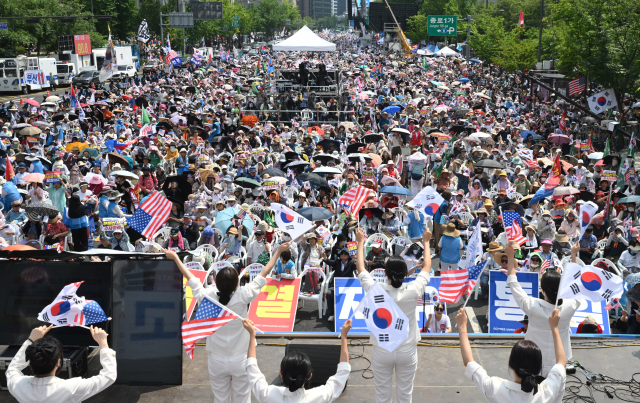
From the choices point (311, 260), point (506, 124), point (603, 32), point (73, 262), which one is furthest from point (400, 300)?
point (603, 32)

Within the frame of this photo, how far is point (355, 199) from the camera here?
12016 mm

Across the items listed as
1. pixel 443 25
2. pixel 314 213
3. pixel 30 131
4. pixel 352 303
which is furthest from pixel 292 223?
pixel 443 25

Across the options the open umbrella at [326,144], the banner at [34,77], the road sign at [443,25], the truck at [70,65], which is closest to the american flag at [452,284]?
the open umbrella at [326,144]

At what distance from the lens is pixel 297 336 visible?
8414 millimetres

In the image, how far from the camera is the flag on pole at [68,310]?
5.96m

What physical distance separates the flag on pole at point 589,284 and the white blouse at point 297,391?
12.1 ft

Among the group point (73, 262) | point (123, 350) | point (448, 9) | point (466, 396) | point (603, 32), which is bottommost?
point (466, 396)

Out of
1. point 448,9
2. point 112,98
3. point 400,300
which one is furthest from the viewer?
point 448,9

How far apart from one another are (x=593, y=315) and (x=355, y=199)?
4743mm

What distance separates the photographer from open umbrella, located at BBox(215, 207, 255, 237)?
11.9 m

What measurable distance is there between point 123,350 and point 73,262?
114cm

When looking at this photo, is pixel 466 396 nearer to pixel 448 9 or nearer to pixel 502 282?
pixel 502 282

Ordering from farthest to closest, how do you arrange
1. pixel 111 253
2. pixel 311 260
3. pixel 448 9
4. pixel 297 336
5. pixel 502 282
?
pixel 448 9
pixel 311 260
pixel 502 282
pixel 297 336
pixel 111 253

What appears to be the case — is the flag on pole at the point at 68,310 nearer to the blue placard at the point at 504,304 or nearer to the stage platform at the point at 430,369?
the stage platform at the point at 430,369
